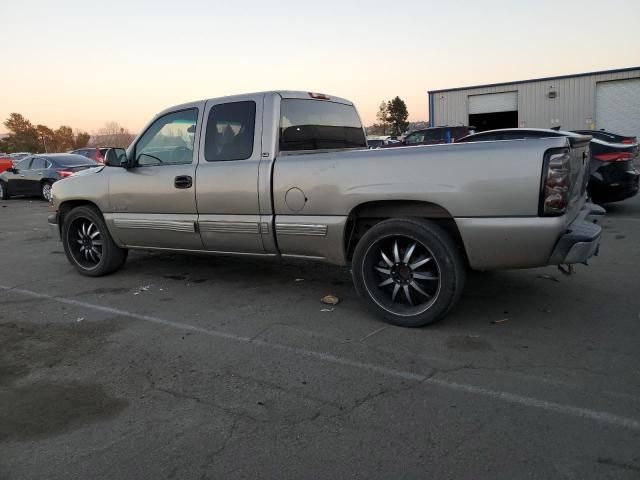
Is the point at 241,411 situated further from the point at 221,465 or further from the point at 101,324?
the point at 101,324

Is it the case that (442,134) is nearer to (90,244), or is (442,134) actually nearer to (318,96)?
(318,96)

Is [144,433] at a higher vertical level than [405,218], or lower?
lower

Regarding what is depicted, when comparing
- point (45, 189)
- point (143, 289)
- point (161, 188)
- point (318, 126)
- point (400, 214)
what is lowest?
point (143, 289)

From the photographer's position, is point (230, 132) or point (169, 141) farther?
point (169, 141)

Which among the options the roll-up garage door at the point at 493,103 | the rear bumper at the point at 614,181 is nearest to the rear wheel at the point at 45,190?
the rear bumper at the point at 614,181

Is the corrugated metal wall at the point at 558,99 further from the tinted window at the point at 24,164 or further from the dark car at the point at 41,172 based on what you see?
the tinted window at the point at 24,164

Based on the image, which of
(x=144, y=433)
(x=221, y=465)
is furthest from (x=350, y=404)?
(x=144, y=433)

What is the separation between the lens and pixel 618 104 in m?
29.0

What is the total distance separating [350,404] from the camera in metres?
3.01

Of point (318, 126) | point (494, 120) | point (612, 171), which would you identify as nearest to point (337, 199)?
point (318, 126)

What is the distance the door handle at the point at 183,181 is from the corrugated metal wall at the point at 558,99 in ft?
96.3

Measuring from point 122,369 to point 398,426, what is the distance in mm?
2032

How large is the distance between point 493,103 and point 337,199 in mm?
30616

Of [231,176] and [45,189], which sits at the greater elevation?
[45,189]
